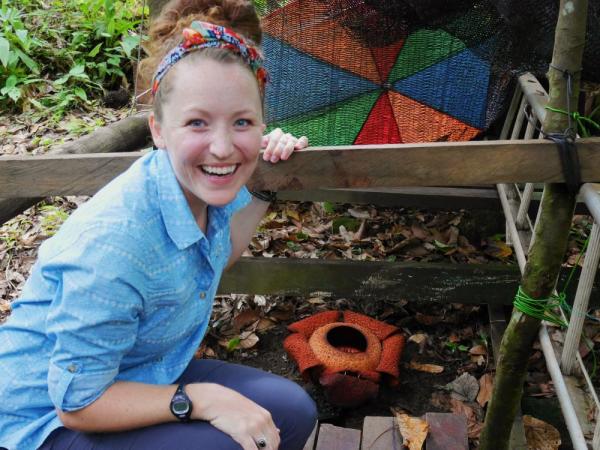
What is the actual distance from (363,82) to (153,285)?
6.95 ft

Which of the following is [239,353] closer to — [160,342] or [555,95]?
[160,342]

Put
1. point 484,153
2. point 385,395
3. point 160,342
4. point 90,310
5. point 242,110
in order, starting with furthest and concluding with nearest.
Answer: point 385,395 → point 484,153 → point 160,342 → point 242,110 → point 90,310

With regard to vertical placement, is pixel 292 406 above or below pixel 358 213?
above

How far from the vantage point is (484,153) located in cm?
184

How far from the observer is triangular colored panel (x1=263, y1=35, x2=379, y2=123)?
3342 millimetres

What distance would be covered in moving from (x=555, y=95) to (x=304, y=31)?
1.69 meters

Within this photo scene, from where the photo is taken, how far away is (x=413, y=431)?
2.39 metres

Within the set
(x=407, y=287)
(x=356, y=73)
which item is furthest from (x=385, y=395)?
(x=356, y=73)

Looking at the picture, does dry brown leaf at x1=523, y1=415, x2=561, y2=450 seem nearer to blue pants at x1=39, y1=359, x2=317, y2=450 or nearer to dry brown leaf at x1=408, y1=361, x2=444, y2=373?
dry brown leaf at x1=408, y1=361, x2=444, y2=373

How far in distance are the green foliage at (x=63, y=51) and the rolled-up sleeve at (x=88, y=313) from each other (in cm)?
449

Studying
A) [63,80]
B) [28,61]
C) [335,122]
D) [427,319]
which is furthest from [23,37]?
[427,319]

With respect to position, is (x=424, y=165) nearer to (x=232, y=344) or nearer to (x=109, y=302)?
(x=109, y=302)

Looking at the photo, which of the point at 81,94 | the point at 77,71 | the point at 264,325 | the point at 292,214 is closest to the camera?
the point at 264,325

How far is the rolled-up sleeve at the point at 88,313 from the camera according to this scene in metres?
1.40
